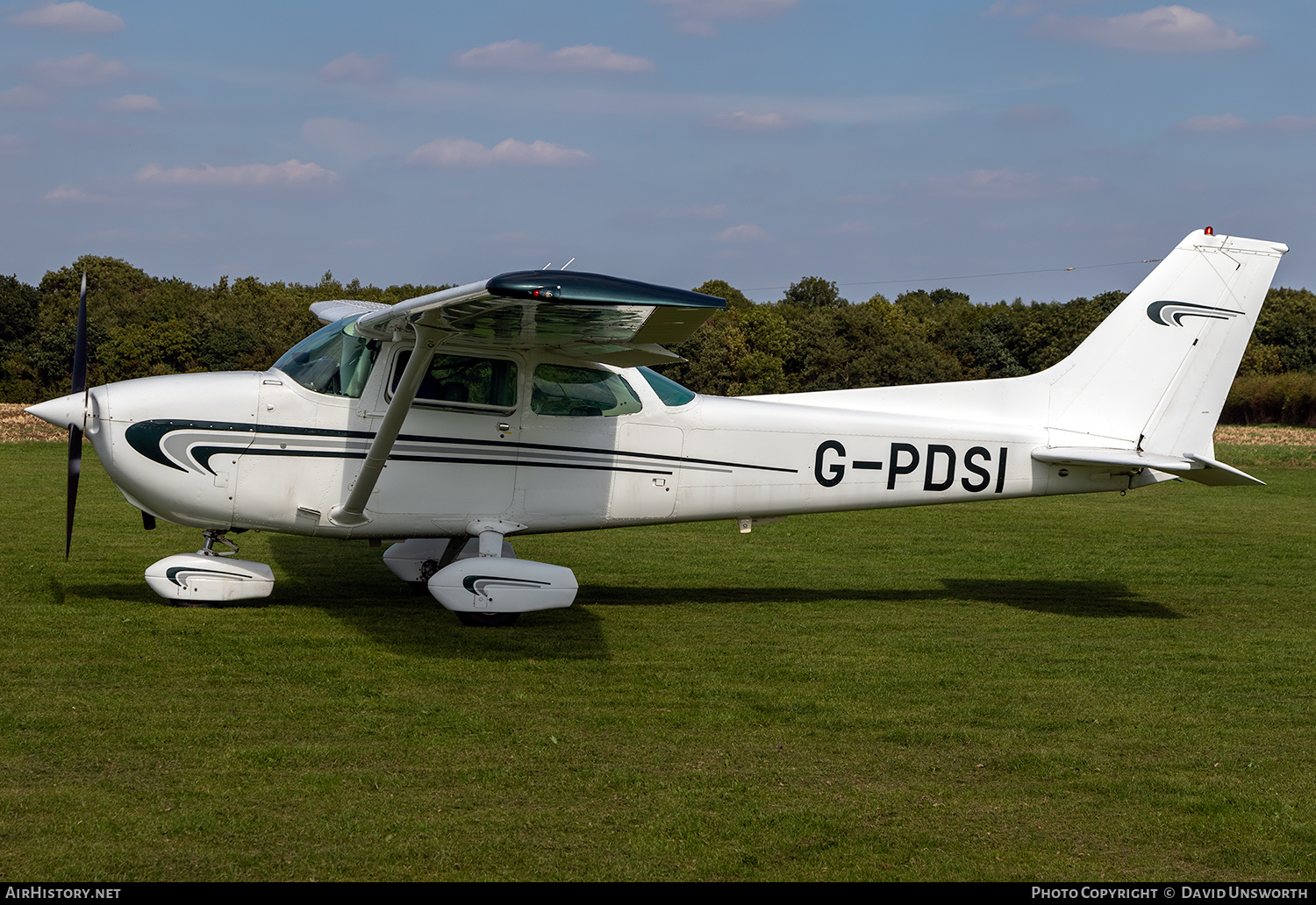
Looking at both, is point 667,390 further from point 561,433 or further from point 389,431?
point 389,431

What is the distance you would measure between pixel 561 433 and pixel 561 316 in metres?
1.55

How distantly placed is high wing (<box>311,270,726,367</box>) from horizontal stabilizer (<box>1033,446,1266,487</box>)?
3431 mm

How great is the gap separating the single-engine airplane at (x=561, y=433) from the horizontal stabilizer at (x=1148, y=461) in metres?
0.03

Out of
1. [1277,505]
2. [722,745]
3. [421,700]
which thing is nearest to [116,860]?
[421,700]

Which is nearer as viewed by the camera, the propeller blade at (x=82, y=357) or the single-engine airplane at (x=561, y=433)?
the single-engine airplane at (x=561, y=433)

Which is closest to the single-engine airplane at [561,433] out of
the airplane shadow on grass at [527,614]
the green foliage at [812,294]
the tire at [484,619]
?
the tire at [484,619]

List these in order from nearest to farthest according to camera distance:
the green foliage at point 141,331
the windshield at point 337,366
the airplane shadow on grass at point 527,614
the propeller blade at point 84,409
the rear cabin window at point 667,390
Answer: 1. the airplane shadow on grass at point 527,614
2. the propeller blade at point 84,409
3. the windshield at point 337,366
4. the rear cabin window at point 667,390
5. the green foliage at point 141,331

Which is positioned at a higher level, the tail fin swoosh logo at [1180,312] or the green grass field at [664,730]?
the tail fin swoosh logo at [1180,312]

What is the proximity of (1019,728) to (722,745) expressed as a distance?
1680mm

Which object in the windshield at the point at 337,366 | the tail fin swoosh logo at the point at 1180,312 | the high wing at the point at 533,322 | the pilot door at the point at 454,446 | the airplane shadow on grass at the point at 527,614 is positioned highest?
the tail fin swoosh logo at the point at 1180,312

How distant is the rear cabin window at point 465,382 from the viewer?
822cm

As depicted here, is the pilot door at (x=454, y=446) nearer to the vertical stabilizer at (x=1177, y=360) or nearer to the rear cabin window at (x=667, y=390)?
the rear cabin window at (x=667, y=390)

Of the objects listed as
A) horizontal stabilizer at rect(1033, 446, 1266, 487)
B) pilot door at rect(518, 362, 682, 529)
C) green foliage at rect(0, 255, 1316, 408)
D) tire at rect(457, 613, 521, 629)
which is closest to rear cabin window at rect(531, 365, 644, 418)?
pilot door at rect(518, 362, 682, 529)

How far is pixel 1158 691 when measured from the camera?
269 inches
